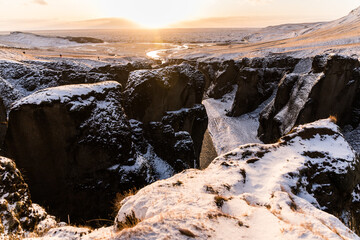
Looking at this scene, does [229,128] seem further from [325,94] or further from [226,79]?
[226,79]

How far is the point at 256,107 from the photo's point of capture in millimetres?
45938

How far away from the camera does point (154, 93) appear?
80.7ft

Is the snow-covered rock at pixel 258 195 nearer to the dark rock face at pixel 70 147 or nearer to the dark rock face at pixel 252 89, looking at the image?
the dark rock face at pixel 70 147

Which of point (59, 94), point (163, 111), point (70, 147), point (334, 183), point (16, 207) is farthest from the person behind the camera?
point (163, 111)

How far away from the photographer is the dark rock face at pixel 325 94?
90.0 ft

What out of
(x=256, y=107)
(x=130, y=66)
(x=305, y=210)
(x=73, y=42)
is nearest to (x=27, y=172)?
(x=305, y=210)

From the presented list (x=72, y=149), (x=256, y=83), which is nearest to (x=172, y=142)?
(x=72, y=149)

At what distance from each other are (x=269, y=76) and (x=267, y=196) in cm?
4321

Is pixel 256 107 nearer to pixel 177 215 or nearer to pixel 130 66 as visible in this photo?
pixel 130 66

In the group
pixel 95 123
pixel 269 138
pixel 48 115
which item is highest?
pixel 48 115

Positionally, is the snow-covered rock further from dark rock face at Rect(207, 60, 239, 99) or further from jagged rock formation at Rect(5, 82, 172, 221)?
dark rock face at Rect(207, 60, 239, 99)

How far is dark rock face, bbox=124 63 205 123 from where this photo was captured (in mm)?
24344

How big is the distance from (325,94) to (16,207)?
3333 cm

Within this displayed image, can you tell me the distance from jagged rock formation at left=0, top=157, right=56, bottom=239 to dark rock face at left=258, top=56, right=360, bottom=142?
29577 millimetres
